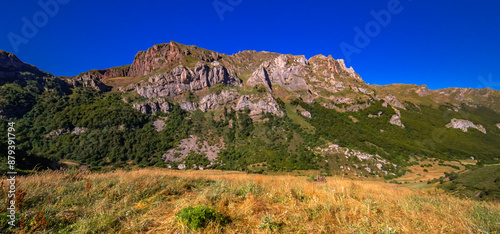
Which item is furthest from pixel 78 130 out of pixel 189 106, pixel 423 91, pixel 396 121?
pixel 423 91

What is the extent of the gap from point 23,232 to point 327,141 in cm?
11065

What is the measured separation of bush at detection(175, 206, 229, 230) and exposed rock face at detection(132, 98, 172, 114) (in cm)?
13998

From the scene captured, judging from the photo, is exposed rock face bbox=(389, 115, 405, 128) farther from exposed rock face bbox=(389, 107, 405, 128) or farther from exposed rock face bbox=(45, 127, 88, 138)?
exposed rock face bbox=(45, 127, 88, 138)

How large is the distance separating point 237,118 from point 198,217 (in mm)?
122153

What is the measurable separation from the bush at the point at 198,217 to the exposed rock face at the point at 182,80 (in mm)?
149455

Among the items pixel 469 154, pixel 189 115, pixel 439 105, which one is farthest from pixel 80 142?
pixel 439 105

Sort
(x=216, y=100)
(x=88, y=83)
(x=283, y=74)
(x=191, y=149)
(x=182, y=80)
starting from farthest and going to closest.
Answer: (x=283, y=74), (x=88, y=83), (x=182, y=80), (x=216, y=100), (x=191, y=149)

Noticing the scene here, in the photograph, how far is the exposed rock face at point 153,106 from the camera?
126 m

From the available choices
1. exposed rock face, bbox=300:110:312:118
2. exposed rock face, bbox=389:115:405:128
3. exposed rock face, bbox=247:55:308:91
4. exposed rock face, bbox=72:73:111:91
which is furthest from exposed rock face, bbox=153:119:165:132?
exposed rock face, bbox=389:115:405:128

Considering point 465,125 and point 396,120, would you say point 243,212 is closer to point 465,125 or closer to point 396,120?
point 396,120

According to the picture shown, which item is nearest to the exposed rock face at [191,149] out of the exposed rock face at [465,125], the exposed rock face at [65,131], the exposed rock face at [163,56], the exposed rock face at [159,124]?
the exposed rock face at [159,124]

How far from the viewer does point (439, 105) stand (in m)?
168

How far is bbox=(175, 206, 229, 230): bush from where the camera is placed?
379 centimetres

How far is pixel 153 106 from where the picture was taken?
131 meters
